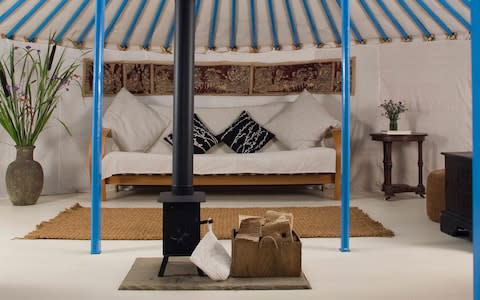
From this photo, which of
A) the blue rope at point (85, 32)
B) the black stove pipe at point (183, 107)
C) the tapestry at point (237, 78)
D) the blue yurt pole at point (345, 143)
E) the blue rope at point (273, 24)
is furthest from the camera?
the tapestry at point (237, 78)

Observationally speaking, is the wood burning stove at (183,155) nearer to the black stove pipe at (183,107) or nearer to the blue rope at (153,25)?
the black stove pipe at (183,107)

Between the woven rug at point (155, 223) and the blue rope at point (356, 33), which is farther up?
the blue rope at point (356, 33)

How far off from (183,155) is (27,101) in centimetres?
317

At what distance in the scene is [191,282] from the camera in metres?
2.52

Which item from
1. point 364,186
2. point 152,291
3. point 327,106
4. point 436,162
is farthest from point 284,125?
point 152,291

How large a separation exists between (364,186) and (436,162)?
2.42 feet

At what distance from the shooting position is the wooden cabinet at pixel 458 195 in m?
3.32

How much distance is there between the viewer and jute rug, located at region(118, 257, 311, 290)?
246 cm

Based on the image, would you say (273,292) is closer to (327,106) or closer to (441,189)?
(441,189)

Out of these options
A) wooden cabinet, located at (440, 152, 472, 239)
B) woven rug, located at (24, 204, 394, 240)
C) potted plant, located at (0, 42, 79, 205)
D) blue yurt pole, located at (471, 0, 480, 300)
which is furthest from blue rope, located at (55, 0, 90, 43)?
blue yurt pole, located at (471, 0, 480, 300)

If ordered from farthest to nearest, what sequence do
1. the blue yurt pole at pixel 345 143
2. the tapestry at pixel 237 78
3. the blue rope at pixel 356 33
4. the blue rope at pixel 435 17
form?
the tapestry at pixel 237 78 → the blue rope at pixel 356 33 → the blue rope at pixel 435 17 → the blue yurt pole at pixel 345 143

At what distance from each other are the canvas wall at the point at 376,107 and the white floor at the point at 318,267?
1515 millimetres

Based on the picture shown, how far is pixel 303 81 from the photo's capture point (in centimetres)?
607

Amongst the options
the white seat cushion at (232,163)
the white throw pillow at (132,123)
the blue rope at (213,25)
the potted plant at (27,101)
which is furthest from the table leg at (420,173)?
the potted plant at (27,101)
